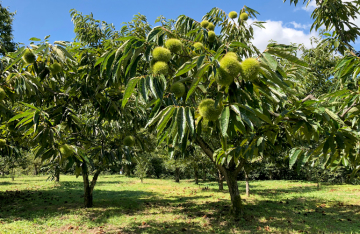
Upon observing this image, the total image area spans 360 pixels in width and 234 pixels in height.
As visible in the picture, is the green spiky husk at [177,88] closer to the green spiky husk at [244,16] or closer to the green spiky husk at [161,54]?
the green spiky husk at [161,54]

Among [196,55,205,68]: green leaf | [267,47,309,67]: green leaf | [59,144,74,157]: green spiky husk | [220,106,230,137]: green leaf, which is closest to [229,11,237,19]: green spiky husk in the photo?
[267,47,309,67]: green leaf

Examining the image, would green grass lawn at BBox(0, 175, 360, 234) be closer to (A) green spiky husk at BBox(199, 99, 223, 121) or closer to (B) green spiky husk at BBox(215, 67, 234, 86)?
(A) green spiky husk at BBox(199, 99, 223, 121)

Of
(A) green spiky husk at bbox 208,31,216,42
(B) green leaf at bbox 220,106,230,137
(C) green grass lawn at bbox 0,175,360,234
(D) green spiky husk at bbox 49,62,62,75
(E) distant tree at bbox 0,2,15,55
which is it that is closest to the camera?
(B) green leaf at bbox 220,106,230,137

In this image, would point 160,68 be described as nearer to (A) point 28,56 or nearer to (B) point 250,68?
(B) point 250,68

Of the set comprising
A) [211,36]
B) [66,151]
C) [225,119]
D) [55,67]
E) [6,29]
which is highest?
[6,29]

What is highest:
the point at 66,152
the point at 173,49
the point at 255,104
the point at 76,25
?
the point at 76,25

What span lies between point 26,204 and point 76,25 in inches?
229

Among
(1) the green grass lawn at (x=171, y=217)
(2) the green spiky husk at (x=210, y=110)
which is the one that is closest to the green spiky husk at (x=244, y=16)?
(2) the green spiky husk at (x=210, y=110)

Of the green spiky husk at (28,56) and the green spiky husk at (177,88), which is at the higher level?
the green spiky husk at (28,56)

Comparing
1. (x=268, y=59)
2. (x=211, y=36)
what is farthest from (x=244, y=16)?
(x=268, y=59)

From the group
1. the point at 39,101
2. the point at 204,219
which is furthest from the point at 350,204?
the point at 39,101

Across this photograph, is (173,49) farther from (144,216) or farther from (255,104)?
(144,216)

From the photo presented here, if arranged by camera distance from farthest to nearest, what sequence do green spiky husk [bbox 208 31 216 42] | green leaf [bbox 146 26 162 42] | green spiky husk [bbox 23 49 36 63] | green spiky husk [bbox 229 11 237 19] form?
green spiky husk [bbox 229 11 237 19] → green spiky husk [bbox 23 49 36 63] → green spiky husk [bbox 208 31 216 42] → green leaf [bbox 146 26 162 42]

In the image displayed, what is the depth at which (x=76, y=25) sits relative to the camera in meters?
5.82
